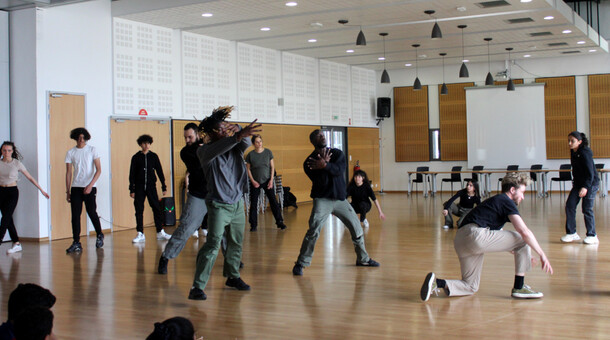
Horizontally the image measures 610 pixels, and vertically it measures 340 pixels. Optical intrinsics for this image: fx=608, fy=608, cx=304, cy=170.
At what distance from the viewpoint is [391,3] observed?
10.2 meters

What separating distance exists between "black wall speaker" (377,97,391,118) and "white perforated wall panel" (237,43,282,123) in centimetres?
481

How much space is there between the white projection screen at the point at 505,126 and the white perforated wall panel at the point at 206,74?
8028mm

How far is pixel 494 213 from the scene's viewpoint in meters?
4.80

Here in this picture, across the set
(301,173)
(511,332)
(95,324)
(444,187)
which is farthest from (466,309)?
(444,187)

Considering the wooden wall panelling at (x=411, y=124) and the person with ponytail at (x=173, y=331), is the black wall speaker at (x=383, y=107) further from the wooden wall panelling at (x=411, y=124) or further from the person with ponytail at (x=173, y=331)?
the person with ponytail at (x=173, y=331)

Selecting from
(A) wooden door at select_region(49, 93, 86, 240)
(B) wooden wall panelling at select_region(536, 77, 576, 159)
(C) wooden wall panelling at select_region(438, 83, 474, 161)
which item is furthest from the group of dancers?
(C) wooden wall panelling at select_region(438, 83, 474, 161)

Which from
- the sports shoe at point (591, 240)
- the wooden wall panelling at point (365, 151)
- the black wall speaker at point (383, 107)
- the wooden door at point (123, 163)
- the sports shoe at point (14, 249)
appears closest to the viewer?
the sports shoe at point (591, 240)

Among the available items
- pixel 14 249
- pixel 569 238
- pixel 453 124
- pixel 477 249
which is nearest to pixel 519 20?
pixel 569 238

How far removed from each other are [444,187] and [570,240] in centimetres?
1054

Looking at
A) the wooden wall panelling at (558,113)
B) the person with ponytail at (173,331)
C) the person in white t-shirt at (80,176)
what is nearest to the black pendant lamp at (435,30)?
the person in white t-shirt at (80,176)

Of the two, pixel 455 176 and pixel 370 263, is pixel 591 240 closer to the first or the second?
pixel 370 263

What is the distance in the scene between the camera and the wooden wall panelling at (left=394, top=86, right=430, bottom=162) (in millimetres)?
18484

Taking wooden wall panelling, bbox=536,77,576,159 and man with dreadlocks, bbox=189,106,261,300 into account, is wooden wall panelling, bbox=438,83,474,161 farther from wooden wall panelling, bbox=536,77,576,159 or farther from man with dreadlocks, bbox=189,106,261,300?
man with dreadlocks, bbox=189,106,261,300

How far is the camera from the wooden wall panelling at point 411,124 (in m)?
18.5
